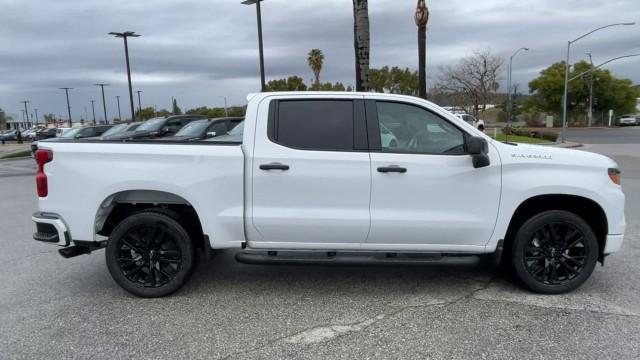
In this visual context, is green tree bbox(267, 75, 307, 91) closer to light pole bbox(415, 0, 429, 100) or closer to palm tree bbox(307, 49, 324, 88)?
palm tree bbox(307, 49, 324, 88)

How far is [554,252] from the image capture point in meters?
4.22

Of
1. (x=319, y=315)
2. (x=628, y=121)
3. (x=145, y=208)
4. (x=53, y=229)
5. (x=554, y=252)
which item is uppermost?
(x=145, y=208)

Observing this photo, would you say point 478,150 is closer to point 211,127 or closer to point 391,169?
point 391,169

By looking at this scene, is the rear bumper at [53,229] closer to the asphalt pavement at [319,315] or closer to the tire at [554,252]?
the asphalt pavement at [319,315]

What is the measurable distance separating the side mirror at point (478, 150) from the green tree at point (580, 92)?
6175cm

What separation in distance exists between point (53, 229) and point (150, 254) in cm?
91

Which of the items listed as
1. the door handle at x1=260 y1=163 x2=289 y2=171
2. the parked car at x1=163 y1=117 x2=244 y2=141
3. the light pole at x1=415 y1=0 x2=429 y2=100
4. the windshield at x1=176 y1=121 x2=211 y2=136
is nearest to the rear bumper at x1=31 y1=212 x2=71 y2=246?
the door handle at x1=260 y1=163 x2=289 y2=171

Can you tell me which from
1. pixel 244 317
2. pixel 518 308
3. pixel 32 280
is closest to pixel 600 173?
pixel 518 308

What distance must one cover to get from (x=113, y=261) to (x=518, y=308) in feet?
12.2

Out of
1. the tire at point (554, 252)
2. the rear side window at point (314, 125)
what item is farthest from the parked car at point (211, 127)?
the tire at point (554, 252)

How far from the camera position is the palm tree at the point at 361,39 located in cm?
1117

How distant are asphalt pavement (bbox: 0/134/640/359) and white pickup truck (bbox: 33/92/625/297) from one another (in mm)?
364

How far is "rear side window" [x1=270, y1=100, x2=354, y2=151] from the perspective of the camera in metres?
4.09

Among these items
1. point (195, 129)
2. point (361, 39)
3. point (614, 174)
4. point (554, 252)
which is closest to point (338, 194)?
point (554, 252)
